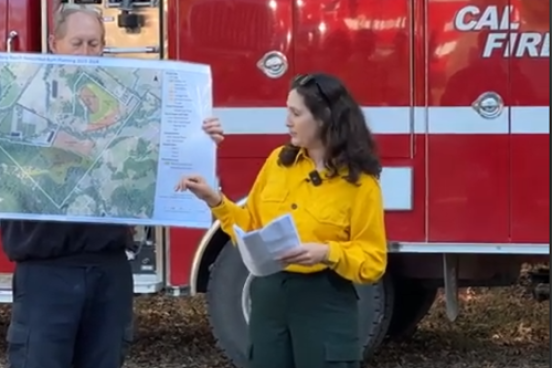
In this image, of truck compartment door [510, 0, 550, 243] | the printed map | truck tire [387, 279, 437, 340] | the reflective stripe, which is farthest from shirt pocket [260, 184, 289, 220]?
truck tire [387, 279, 437, 340]

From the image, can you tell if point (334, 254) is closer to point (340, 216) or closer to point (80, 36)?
point (340, 216)

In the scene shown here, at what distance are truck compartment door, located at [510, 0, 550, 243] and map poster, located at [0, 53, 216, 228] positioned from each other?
268 centimetres

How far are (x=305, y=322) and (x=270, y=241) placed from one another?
36 centimetres

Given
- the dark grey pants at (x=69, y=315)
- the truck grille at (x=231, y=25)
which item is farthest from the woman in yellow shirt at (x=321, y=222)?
the truck grille at (x=231, y=25)

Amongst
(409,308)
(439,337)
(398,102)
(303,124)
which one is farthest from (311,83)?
(439,337)

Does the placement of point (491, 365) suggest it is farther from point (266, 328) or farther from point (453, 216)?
point (266, 328)

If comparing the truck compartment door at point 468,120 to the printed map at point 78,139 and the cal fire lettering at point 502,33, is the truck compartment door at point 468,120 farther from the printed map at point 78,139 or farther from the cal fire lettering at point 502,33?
the printed map at point 78,139

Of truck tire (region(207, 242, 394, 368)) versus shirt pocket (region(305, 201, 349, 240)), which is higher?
shirt pocket (region(305, 201, 349, 240))

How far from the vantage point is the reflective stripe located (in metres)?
6.11

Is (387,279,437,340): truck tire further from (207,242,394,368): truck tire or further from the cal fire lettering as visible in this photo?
the cal fire lettering

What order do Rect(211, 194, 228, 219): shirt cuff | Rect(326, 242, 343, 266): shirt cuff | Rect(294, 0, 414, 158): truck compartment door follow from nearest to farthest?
Rect(326, 242, 343, 266): shirt cuff → Rect(211, 194, 228, 219): shirt cuff → Rect(294, 0, 414, 158): truck compartment door

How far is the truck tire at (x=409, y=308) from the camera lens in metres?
7.38

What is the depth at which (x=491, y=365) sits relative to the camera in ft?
23.9

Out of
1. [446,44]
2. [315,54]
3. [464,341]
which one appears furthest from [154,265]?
[464,341]
